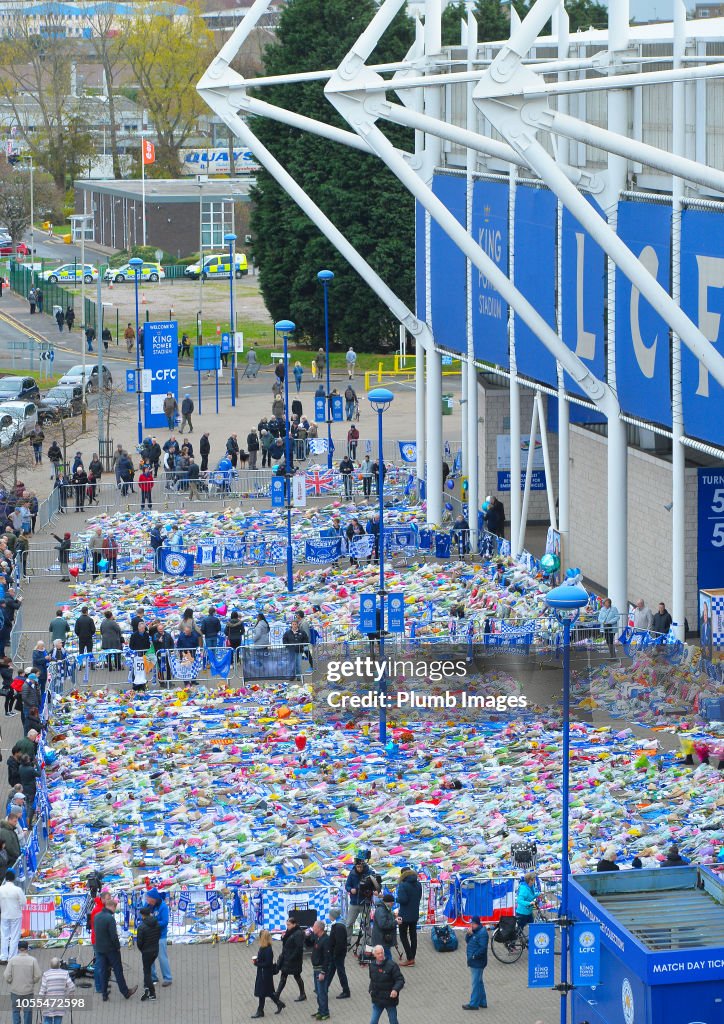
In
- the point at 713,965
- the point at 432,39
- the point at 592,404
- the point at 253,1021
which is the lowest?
the point at 253,1021

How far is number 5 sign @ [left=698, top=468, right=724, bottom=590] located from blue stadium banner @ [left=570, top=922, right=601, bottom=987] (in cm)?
1579

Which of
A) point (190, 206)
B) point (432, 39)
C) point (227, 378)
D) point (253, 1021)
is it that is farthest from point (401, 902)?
point (190, 206)

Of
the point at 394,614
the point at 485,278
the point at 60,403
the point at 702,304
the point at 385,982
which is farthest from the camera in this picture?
the point at 60,403

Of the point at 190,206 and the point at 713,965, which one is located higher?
Answer: the point at 190,206

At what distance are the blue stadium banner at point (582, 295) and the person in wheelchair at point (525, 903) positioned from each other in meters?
14.4

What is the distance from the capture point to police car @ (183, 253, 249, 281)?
97.6 m

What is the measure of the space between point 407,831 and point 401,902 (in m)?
3.48

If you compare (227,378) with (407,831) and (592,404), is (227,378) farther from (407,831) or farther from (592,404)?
(407,831)

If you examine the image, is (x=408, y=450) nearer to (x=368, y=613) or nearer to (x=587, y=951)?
(x=368, y=613)

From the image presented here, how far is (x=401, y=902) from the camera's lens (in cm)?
2153

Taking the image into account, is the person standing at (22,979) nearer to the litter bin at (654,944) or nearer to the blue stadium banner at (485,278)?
the litter bin at (654,944)

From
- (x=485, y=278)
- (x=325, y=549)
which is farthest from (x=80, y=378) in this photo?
(x=485, y=278)

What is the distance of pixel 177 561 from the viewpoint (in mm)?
40094

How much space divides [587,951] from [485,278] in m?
25.3
